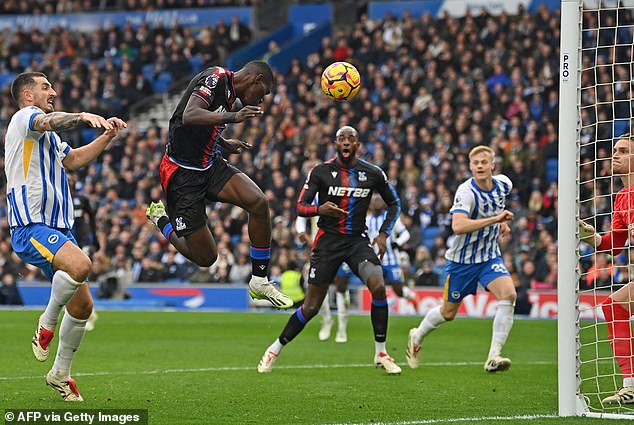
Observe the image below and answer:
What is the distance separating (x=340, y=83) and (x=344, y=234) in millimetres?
2498

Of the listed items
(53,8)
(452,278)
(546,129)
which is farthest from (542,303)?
(53,8)

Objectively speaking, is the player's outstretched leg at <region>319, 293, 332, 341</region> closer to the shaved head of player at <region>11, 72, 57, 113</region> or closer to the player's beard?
the player's beard

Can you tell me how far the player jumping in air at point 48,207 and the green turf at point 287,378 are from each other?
0.64m

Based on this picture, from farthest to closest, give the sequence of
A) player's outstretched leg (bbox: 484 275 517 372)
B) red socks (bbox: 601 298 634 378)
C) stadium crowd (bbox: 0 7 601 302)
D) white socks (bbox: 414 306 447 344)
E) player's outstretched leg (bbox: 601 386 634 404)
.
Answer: stadium crowd (bbox: 0 7 601 302) < white socks (bbox: 414 306 447 344) < player's outstretched leg (bbox: 484 275 517 372) < red socks (bbox: 601 298 634 378) < player's outstretched leg (bbox: 601 386 634 404)

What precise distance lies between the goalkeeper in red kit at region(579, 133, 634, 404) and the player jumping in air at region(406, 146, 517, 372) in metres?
2.46

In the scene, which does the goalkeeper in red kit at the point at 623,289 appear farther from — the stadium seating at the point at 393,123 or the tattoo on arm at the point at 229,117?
the stadium seating at the point at 393,123

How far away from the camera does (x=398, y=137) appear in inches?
1055

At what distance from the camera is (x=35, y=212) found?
880 cm

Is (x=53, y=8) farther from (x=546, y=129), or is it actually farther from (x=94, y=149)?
(x=94, y=149)

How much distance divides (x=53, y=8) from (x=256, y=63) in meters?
31.1

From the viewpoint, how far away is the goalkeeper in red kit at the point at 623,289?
9.18m

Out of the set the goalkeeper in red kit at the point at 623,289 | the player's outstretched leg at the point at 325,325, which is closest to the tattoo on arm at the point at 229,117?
the goalkeeper in red kit at the point at 623,289

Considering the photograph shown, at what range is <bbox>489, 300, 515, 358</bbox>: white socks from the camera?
38.9 ft

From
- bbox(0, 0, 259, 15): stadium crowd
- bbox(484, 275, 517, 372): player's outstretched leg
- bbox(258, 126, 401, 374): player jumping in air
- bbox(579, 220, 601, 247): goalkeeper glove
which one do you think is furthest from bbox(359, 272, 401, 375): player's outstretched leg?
bbox(0, 0, 259, 15): stadium crowd
